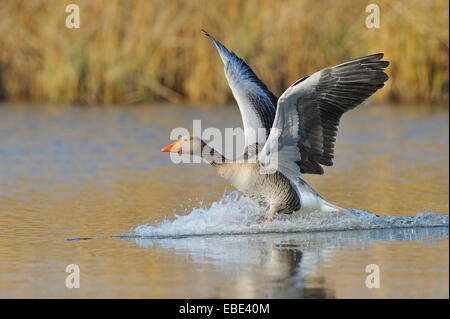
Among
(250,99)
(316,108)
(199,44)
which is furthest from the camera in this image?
(199,44)

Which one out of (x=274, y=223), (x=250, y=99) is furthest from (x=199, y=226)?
(x=250, y=99)

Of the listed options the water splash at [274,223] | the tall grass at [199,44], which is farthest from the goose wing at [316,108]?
the tall grass at [199,44]

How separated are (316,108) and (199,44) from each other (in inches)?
435

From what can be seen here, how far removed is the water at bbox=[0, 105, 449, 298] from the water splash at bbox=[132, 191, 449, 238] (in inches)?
0.6

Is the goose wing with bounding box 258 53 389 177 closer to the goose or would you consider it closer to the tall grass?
the goose

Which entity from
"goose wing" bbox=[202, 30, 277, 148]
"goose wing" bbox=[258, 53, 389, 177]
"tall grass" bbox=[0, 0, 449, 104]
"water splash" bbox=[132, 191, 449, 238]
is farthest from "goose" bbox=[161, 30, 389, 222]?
"tall grass" bbox=[0, 0, 449, 104]

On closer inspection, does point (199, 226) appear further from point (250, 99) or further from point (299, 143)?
point (250, 99)

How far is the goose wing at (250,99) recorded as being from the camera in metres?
9.60

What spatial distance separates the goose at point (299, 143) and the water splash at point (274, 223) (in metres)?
0.13

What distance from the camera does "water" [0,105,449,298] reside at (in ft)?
20.9

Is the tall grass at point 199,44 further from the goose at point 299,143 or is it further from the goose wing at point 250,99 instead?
the goose at point 299,143

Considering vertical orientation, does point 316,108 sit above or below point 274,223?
above

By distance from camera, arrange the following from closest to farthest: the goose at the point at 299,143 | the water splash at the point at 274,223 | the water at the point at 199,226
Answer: the water at the point at 199,226 < the goose at the point at 299,143 < the water splash at the point at 274,223

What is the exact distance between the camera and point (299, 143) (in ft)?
28.9
